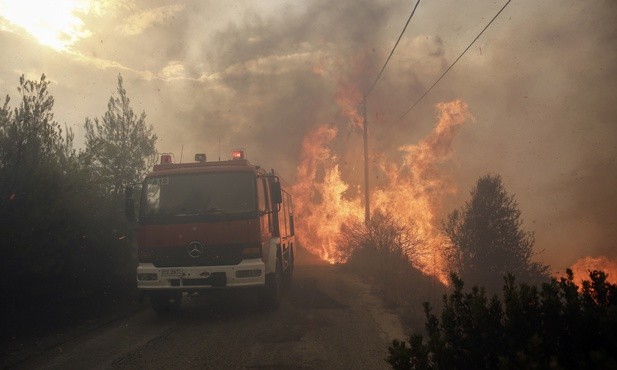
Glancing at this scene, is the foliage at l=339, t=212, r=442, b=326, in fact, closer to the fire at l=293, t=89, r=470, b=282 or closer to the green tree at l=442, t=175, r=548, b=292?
the fire at l=293, t=89, r=470, b=282

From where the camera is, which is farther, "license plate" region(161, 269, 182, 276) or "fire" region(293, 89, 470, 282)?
"fire" region(293, 89, 470, 282)

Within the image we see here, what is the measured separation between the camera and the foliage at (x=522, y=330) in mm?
2854

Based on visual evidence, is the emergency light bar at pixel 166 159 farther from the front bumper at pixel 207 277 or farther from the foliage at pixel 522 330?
the foliage at pixel 522 330

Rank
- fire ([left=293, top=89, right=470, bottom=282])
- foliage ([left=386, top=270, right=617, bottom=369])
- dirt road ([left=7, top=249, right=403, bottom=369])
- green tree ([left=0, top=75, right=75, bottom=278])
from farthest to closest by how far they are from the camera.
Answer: fire ([left=293, top=89, right=470, bottom=282])
green tree ([left=0, top=75, right=75, bottom=278])
dirt road ([left=7, top=249, right=403, bottom=369])
foliage ([left=386, top=270, right=617, bottom=369])

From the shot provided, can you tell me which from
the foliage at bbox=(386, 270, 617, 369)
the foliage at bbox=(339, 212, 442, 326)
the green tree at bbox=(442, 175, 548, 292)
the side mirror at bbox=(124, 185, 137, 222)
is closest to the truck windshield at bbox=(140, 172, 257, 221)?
the side mirror at bbox=(124, 185, 137, 222)

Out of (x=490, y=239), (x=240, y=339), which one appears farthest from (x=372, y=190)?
(x=240, y=339)

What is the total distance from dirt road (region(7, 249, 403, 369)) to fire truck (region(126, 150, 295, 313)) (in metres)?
0.80

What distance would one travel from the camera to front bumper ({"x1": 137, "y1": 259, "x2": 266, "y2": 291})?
8.66 meters

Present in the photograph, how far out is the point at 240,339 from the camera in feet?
24.4

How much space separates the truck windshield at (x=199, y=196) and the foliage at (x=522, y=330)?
19.2 ft

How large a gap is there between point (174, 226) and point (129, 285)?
3969 mm

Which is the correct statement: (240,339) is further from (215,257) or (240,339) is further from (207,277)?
(215,257)

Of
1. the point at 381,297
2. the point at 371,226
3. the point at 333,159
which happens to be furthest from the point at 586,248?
the point at 381,297

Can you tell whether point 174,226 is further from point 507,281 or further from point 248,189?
point 507,281
